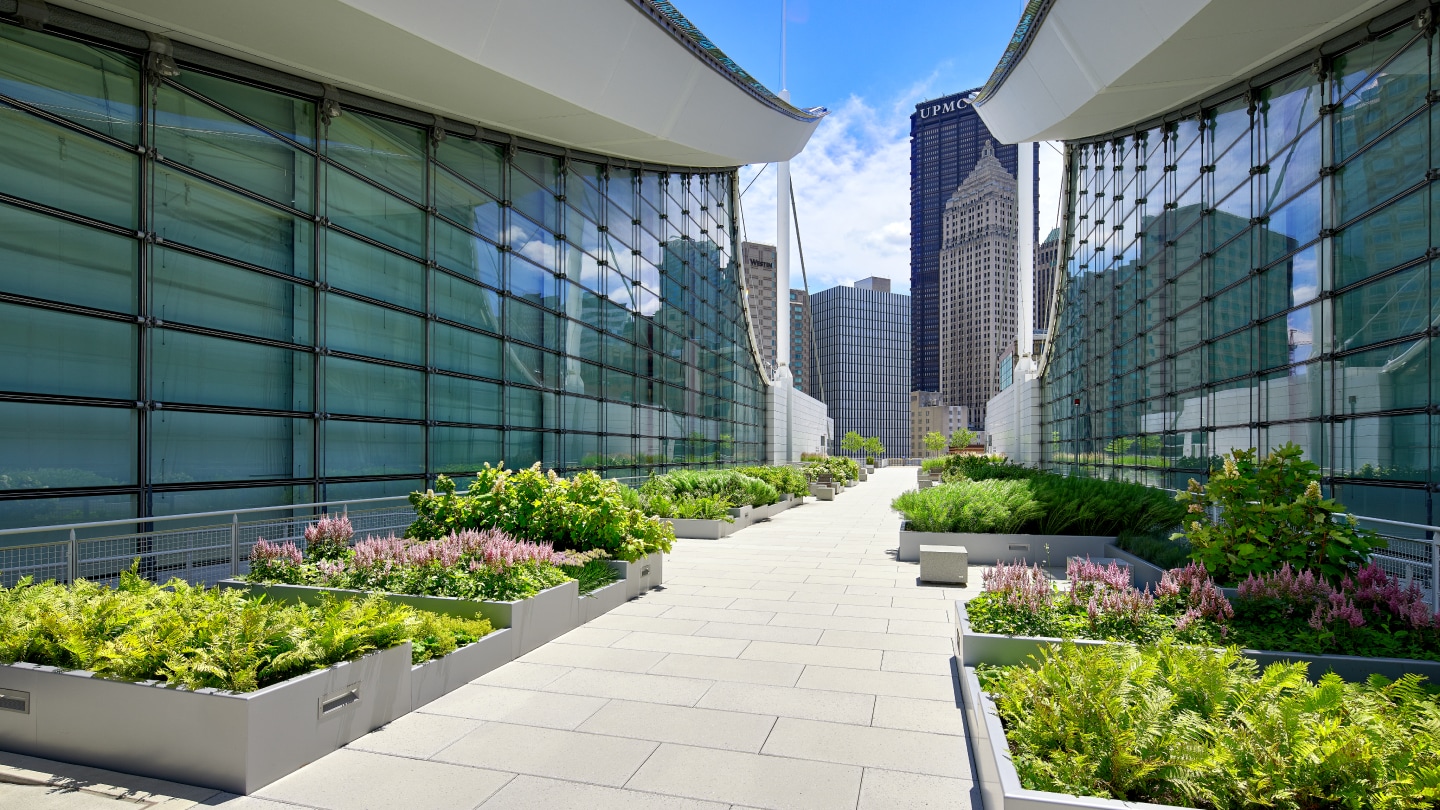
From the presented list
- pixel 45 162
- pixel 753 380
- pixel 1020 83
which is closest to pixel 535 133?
pixel 45 162

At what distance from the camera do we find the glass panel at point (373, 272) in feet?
44.8

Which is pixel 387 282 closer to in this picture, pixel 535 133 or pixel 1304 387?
pixel 535 133

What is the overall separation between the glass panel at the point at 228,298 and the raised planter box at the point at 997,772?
11602mm

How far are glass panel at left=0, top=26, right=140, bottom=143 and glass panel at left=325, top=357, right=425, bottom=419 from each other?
4.74m

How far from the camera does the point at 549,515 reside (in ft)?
34.4

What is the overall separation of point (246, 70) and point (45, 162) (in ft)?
11.8

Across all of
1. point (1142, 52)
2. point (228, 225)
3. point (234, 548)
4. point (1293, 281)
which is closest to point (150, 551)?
point (234, 548)

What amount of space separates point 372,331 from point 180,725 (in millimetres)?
10985

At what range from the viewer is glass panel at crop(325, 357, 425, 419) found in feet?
44.2

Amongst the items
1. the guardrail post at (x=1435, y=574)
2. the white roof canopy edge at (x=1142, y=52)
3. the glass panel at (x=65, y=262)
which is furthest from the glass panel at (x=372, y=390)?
the white roof canopy edge at (x=1142, y=52)

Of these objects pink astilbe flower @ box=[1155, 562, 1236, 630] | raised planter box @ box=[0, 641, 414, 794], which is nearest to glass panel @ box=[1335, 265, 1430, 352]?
pink astilbe flower @ box=[1155, 562, 1236, 630]

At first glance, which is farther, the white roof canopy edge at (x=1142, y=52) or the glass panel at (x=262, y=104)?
the white roof canopy edge at (x=1142, y=52)

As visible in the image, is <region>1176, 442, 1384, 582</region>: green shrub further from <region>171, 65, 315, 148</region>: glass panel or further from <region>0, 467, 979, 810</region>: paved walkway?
<region>171, 65, 315, 148</region>: glass panel

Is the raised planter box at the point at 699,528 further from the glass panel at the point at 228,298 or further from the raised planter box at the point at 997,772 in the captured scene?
the raised planter box at the point at 997,772
